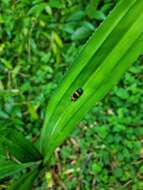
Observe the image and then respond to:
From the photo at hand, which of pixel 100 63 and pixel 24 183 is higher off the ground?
pixel 100 63

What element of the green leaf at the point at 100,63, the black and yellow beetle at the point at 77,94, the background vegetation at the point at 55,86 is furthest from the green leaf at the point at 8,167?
the background vegetation at the point at 55,86

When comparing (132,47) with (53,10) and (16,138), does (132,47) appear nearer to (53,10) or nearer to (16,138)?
(16,138)

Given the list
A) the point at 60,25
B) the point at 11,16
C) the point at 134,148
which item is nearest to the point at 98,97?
the point at 134,148

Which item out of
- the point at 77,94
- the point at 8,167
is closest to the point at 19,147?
the point at 8,167

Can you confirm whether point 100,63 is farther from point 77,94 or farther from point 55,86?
Answer: point 55,86

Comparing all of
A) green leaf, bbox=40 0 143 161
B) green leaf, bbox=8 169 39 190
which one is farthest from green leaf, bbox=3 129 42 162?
green leaf, bbox=40 0 143 161

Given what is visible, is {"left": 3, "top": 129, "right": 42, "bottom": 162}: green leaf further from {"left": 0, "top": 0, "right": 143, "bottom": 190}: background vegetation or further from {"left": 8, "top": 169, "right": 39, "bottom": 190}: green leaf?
{"left": 0, "top": 0, "right": 143, "bottom": 190}: background vegetation

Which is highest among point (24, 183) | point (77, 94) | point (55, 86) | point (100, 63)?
point (100, 63)
